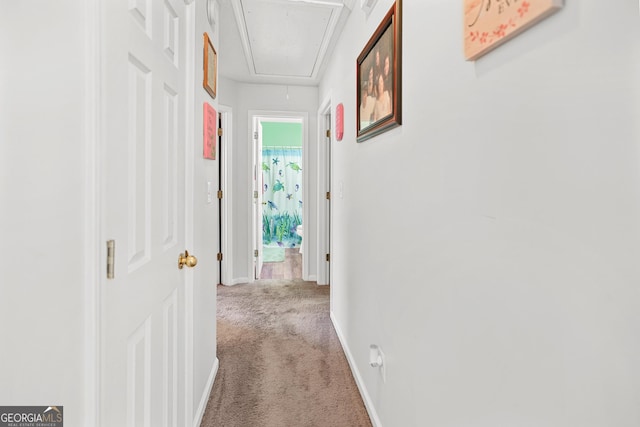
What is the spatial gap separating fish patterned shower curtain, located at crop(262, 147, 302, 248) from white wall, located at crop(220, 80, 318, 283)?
260cm

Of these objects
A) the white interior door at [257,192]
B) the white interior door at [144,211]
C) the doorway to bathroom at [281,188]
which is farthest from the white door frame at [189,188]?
the doorway to bathroom at [281,188]

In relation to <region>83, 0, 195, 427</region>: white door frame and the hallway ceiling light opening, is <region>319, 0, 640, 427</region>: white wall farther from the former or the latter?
the hallway ceiling light opening

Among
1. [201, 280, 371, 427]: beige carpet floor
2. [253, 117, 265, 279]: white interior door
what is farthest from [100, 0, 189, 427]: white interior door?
[253, 117, 265, 279]: white interior door

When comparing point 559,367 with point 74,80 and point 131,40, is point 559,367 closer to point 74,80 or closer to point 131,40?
point 74,80

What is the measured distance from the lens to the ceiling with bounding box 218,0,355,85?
2.32 meters

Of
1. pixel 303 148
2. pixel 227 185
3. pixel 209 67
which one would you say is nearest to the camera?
pixel 209 67

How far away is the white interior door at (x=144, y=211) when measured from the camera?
0.78m

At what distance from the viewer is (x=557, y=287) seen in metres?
0.61

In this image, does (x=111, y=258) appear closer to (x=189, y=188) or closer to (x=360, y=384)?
(x=189, y=188)

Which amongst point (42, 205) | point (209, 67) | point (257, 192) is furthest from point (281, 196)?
point (42, 205)

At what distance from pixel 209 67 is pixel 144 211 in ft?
3.64

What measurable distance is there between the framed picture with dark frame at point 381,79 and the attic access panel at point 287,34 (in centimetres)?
73

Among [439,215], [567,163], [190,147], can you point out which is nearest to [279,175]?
[190,147]

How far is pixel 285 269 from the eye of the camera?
16.4 feet
